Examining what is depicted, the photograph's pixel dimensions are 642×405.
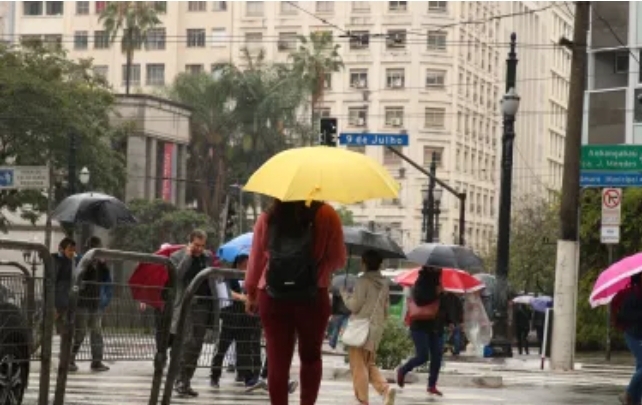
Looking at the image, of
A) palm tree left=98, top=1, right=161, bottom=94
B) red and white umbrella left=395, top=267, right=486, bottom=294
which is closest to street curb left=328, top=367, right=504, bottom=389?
red and white umbrella left=395, top=267, right=486, bottom=294

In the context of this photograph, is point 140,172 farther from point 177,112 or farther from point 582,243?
point 582,243

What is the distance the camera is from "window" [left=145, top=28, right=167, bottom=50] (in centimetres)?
11925

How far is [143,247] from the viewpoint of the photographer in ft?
254

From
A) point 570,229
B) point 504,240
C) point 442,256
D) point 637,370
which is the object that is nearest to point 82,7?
point 504,240

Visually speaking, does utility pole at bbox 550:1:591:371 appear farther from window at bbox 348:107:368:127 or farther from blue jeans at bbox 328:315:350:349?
window at bbox 348:107:368:127

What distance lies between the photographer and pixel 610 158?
99.8 ft

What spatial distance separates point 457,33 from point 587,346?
7940cm

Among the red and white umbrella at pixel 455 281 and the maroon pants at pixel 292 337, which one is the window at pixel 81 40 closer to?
the red and white umbrella at pixel 455 281

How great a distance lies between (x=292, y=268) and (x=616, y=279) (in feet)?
20.7

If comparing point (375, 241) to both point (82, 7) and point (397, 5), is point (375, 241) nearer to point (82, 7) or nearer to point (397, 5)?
point (397, 5)

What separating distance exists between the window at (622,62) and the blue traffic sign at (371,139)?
12662 millimetres

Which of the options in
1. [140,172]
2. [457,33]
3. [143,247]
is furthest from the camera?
[457,33]

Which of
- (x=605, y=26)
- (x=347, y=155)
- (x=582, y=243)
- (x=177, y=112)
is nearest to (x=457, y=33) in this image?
(x=177, y=112)

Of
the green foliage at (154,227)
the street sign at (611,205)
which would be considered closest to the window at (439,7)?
the green foliage at (154,227)
